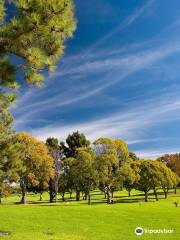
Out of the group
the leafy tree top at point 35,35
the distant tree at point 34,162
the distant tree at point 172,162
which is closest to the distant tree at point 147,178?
the distant tree at point 34,162

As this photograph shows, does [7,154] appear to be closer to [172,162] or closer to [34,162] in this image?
[34,162]

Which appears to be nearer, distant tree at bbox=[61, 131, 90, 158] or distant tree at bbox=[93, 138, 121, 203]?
distant tree at bbox=[93, 138, 121, 203]

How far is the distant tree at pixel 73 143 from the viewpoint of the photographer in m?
105

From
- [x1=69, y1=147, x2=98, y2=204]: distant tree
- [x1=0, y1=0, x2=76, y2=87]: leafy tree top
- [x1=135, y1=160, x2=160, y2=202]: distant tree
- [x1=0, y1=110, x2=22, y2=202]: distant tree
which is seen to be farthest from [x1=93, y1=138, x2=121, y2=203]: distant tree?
[x1=0, y1=0, x2=76, y2=87]: leafy tree top

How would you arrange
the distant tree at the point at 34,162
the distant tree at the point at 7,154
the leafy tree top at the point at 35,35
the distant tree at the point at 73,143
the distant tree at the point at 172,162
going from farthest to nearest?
the distant tree at the point at 172,162, the distant tree at the point at 73,143, the distant tree at the point at 34,162, the distant tree at the point at 7,154, the leafy tree top at the point at 35,35

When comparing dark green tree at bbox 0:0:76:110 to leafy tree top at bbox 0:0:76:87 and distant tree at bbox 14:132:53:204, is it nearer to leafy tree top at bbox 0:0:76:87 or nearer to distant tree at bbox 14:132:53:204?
leafy tree top at bbox 0:0:76:87

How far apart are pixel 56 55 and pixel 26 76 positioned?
3.79 feet

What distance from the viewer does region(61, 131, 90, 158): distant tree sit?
105 metres

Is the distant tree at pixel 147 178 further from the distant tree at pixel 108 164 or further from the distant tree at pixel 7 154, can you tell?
the distant tree at pixel 7 154

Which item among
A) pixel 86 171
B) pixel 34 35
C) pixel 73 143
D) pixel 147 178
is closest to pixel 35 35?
pixel 34 35

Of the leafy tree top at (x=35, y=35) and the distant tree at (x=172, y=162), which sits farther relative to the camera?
the distant tree at (x=172, y=162)

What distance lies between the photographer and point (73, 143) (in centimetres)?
10569

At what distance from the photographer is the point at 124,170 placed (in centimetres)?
7306

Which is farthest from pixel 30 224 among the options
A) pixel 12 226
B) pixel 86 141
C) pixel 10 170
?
pixel 86 141
